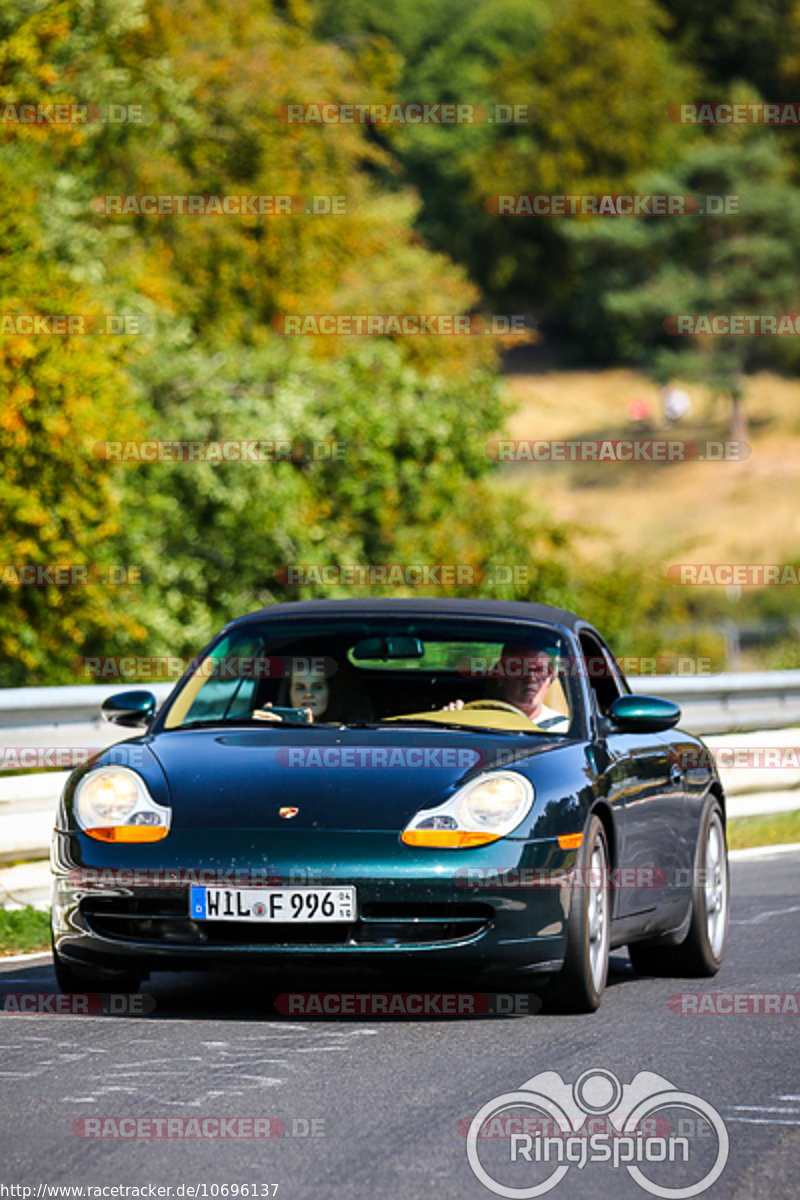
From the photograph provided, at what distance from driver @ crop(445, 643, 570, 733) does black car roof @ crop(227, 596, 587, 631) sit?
0.52 ft

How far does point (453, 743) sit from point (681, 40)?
100m

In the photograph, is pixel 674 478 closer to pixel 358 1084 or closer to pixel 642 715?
pixel 642 715

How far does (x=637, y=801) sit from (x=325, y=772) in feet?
4.81

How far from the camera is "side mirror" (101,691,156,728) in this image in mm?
8398

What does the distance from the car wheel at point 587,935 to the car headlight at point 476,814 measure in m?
0.30

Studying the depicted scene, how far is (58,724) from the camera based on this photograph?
39.0ft

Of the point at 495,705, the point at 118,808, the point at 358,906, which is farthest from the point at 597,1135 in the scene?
the point at 495,705

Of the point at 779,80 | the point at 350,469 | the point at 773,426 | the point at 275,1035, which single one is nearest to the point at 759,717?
the point at 350,469

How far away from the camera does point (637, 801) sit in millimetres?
8367

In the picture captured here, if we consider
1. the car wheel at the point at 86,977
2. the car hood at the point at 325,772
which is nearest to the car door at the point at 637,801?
the car hood at the point at 325,772

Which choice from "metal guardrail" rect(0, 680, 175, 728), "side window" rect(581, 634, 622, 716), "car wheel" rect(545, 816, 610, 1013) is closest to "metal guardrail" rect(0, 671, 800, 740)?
"metal guardrail" rect(0, 680, 175, 728)

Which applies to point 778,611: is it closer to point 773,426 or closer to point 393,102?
point 773,426

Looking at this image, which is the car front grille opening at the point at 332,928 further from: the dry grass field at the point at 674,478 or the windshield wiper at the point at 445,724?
the dry grass field at the point at 674,478

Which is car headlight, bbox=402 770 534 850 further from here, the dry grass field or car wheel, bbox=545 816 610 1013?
the dry grass field
